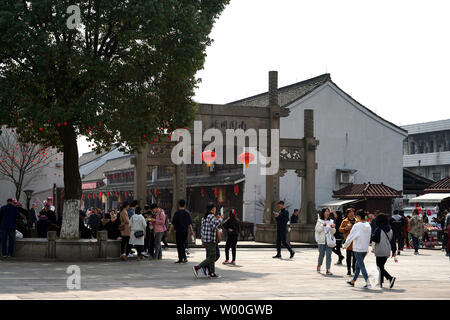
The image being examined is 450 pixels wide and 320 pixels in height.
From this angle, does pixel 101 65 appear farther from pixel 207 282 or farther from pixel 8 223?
pixel 207 282

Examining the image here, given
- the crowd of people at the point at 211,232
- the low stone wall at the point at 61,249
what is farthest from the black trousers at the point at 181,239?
the low stone wall at the point at 61,249

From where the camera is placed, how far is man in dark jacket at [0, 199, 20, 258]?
17797 millimetres

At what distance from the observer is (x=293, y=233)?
1168 inches

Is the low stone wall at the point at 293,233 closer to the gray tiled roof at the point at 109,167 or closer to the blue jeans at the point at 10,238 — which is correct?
the blue jeans at the point at 10,238

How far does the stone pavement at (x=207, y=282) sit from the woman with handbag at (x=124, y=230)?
0.43 m

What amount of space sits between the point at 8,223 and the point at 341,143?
29.2 m

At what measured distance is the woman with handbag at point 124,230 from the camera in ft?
60.1

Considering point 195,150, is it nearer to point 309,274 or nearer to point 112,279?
point 309,274

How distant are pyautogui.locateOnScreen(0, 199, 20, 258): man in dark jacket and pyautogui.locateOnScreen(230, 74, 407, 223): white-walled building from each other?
21.8 metres

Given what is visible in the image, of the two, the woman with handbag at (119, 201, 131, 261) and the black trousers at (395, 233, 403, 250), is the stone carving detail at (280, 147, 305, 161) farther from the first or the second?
the woman with handbag at (119, 201, 131, 261)

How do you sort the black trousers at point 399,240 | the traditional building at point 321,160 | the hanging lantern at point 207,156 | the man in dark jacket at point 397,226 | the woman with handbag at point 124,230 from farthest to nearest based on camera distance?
the traditional building at point 321,160, the hanging lantern at point 207,156, the black trousers at point 399,240, the man in dark jacket at point 397,226, the woman with handbag at point 124,230

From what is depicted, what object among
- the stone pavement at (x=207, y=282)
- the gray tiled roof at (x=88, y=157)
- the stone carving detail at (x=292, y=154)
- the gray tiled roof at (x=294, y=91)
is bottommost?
the stone pavement at (x=207, y=282)

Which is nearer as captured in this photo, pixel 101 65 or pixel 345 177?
pixel 101 65

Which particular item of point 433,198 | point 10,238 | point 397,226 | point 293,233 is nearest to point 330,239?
point 10,238
